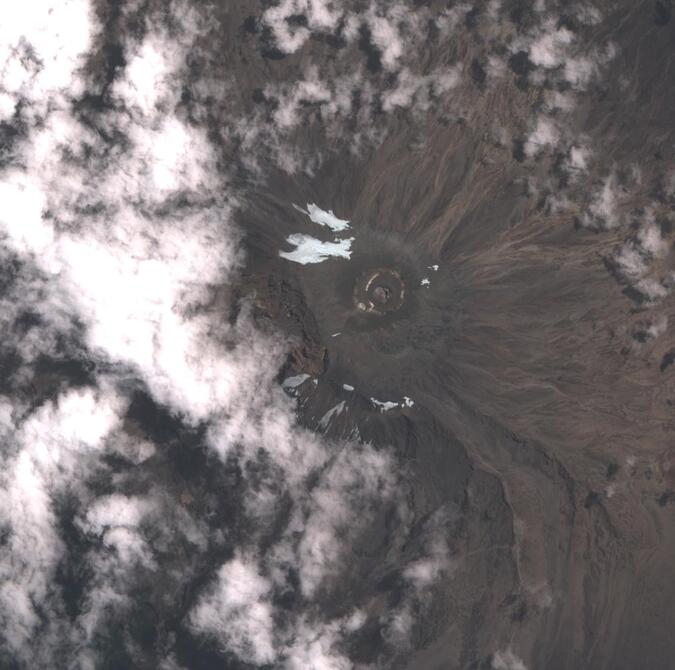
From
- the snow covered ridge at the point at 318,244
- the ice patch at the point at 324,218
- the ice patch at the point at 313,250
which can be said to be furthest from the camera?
the ice patch at the point at 313,250

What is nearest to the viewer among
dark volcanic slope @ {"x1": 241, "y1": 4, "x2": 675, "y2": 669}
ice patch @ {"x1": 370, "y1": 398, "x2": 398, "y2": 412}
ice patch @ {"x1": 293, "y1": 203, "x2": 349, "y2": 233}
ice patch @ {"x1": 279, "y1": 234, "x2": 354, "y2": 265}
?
dark volcanic slope @ {"x1": 241, "y1": 4, "x2": 675, "y2": 669}

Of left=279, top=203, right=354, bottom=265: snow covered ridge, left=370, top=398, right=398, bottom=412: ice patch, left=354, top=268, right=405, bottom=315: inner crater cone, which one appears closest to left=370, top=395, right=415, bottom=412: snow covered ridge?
left=370, top=398, right=398, bottom=412: ice patch

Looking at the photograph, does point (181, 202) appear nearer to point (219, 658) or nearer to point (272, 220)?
point (272, 220)

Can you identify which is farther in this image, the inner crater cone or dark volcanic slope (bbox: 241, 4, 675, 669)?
the inner crater cone

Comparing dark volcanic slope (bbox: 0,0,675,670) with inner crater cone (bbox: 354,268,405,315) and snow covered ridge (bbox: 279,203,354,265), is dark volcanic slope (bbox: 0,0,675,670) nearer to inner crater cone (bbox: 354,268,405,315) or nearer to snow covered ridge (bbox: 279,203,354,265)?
snow covered ridge (bbox: 279,203,354,265)

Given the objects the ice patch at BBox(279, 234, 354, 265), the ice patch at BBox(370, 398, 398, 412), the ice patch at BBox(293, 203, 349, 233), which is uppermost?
the ice patch at BBox(293, 203, 349, 233)

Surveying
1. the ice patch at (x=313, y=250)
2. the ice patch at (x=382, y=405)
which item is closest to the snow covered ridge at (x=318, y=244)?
the ice patch at (x=313, y=250)

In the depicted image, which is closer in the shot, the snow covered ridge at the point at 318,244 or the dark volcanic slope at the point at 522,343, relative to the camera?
the dark volcanic slope at the point at 522,343

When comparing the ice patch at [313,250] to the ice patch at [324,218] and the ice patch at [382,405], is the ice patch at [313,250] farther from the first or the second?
the ice patch at [382,405]

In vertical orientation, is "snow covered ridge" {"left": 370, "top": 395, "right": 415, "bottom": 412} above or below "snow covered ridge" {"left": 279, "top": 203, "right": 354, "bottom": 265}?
below
